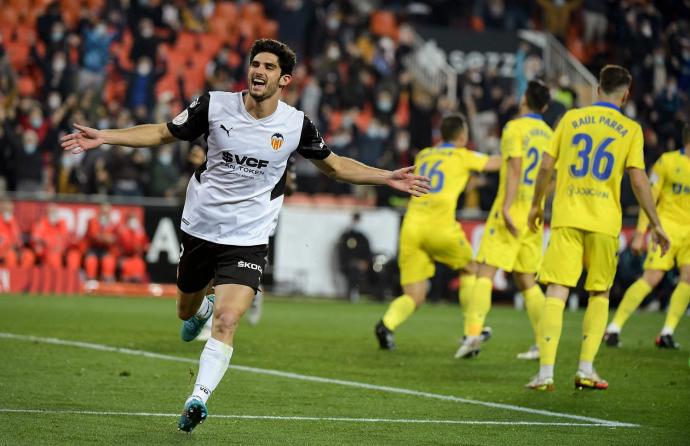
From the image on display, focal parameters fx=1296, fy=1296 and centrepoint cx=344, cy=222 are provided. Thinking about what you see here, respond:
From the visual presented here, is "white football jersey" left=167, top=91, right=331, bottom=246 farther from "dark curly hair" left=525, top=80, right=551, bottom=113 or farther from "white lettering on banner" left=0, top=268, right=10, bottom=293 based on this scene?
"white lettering on banner" left=0, top=268, right=10, bottom=293

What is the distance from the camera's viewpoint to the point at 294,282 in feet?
74.2

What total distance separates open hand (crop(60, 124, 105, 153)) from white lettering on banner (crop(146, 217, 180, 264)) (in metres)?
14.5

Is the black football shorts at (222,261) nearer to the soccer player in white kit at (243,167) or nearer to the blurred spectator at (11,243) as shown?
the soccer player in white kit at (243,167)

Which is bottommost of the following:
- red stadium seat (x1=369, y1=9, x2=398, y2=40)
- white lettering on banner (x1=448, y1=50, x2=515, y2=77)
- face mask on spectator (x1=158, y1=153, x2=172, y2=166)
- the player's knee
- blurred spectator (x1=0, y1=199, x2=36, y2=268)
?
blurred spectator (x1=0, y1=199, x2=36, y2=268)

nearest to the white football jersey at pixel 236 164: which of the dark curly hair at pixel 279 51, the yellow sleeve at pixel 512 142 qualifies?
the dark curly hair at pixel 279 51

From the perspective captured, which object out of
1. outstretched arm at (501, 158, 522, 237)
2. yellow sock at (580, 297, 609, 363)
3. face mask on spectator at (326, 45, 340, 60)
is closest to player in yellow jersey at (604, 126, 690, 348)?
outstretched arm at (501, 158, 522, 237)

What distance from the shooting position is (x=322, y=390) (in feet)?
32.4

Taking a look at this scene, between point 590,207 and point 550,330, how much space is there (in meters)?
1.02

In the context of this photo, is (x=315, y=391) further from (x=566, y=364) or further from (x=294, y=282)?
(x=294, y=282)

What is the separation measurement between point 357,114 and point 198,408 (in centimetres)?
2016

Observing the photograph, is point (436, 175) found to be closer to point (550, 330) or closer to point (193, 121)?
point (550, 330)

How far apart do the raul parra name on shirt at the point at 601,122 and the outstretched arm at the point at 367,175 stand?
2332mm

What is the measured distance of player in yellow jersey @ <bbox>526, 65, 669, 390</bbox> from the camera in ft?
33.2

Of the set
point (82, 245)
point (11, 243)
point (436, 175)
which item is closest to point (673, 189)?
point (436, 175)
